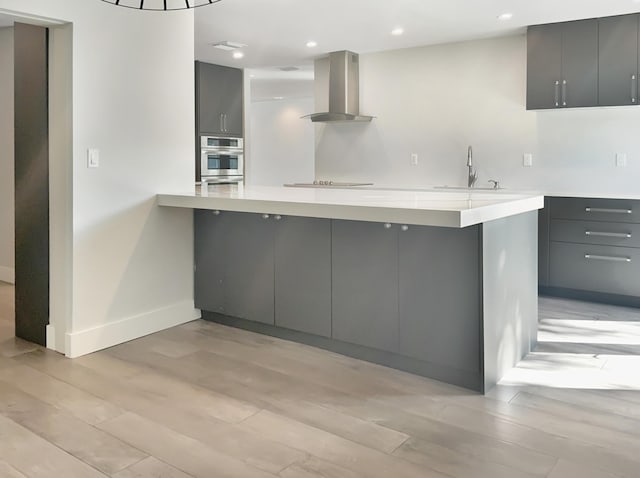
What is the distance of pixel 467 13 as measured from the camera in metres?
4.66

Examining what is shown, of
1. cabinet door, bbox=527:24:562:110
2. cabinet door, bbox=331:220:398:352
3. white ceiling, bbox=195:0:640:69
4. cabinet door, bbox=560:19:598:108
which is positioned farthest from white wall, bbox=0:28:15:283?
cabinet door, bbox=560:19:598:108

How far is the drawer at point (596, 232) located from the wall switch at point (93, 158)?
11.4 feet

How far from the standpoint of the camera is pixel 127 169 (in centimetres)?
346

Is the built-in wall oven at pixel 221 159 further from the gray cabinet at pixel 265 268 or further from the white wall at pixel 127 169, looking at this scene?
the gray cabinet at pixel 265 268

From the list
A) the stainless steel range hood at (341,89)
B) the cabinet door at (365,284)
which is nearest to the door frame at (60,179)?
the cabinet door at (365,284)

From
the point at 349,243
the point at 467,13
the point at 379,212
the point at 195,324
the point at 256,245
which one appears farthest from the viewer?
the point at 467,13

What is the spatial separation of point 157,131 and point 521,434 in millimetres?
2663

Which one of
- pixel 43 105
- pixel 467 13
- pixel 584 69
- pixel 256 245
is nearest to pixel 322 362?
pixel 256 245

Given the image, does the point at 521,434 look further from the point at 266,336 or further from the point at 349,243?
the point at 266,336

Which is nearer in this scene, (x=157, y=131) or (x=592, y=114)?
(x=157, y=131)

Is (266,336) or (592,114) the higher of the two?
(592,114)

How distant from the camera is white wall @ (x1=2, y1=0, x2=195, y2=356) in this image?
320 centimetres

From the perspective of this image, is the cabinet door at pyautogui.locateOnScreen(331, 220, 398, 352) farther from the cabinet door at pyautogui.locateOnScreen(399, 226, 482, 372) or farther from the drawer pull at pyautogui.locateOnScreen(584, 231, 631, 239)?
the drawer pull at pyautogui.locateOnScreen(584, 231, 631, 239)

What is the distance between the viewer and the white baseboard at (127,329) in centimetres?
325
